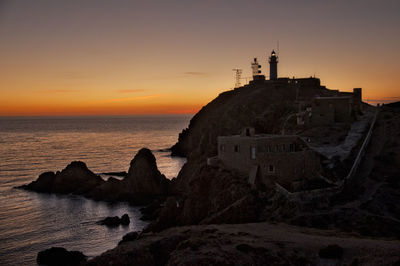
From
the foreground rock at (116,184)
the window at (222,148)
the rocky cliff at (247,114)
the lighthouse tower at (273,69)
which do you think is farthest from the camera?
the lighthouse tower at (273,69)

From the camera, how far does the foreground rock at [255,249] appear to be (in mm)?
25562

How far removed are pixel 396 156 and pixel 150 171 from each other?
41.5m

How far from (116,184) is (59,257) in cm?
3068

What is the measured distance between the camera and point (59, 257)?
4169 centimetres

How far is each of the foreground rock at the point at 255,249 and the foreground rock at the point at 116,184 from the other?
36161 millimetres

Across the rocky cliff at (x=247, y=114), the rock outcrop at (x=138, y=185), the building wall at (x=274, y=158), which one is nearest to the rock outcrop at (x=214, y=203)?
the building wall at (x=274, y=158)

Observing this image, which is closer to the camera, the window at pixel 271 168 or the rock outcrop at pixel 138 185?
the window at pixel 271 168

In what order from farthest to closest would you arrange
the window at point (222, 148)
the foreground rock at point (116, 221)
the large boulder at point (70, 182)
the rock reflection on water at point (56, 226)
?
the large boulder at point (70, 182) → the foreground rock at point (116, 221) → the window at point (222, 148) → the rock reflection on water at point (56, 226)

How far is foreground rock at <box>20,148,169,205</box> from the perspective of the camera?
69875 millimetres

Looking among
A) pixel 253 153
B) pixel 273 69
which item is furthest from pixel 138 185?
pixel 273 69

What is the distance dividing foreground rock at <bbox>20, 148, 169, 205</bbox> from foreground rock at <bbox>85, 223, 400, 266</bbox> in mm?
36161

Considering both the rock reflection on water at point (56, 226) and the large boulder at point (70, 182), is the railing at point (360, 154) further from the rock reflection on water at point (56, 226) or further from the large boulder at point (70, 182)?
the large boulder at point (70, 182)

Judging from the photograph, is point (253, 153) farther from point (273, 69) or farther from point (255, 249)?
point (273, 69)

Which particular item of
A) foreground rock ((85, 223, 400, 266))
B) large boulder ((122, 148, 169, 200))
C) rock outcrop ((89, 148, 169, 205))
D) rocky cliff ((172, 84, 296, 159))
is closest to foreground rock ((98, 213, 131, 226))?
rock outcrop ((89, 148, 169, 205))
